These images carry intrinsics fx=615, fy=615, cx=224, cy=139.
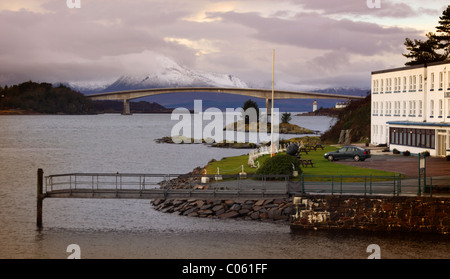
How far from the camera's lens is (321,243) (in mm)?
32344

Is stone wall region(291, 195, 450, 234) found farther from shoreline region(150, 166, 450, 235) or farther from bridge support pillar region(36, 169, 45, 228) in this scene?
bridge support pillar region(36, 169, 45, 228)

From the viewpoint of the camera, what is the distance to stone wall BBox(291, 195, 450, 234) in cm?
3369

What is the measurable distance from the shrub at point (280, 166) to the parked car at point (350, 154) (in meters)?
13.6

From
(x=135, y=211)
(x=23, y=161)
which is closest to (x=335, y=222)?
(x=135, y=211)

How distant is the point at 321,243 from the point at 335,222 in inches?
99.9

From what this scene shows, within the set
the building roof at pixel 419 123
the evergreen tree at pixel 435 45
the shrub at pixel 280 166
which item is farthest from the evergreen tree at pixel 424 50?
the shrub at pixel 280 166

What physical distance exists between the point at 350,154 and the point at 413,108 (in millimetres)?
14293

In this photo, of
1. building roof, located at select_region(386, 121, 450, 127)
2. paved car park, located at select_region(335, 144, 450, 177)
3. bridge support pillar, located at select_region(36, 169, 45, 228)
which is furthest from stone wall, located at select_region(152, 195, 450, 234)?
building roof, located at select_region(386, 121, 450, 127)

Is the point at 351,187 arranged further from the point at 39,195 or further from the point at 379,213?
the point at 39,195

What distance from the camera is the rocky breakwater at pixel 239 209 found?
3756cm
